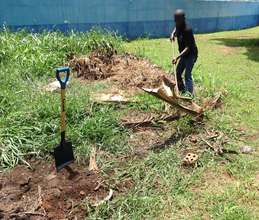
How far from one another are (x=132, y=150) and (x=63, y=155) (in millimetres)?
870

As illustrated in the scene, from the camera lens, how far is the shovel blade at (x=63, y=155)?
15.2 ft

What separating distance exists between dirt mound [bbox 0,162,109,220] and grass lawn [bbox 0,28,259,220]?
0.55 ft

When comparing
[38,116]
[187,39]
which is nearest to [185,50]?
[187,39]

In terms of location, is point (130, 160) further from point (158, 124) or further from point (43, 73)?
point (43, 73)

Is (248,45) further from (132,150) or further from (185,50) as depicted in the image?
(132,150)

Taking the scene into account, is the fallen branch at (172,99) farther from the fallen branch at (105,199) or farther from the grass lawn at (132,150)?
the fallen branch at (105,199)

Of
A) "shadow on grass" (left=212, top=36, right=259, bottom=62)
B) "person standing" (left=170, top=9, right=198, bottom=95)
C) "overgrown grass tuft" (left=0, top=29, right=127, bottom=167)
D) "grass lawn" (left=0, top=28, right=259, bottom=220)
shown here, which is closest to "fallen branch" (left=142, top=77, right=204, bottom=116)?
"grass lawn" (left=0, top=28, right=259, bottom=220)

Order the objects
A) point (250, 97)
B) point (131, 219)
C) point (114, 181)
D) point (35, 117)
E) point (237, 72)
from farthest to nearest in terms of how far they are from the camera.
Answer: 1. point (237, 72)
2. point (250, 97)
3. point (35, 117)
4. point (114, 181)
5. point (131, 219)

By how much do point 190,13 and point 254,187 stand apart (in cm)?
1464

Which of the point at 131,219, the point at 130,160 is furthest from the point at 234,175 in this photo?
the point at 131,219

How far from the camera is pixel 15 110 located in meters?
5.91

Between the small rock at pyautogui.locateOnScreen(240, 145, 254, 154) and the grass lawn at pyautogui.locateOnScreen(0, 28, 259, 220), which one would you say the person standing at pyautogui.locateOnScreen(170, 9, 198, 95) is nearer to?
the grass lawn at pyautogui.locateOnScreen(0, 28, 259, 220)

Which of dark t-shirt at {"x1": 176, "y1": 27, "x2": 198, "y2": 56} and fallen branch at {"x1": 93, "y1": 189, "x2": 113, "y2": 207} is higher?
dark t-shirt at {"x1": 176, "y1": 27, "x2": 198, "y2": 56}

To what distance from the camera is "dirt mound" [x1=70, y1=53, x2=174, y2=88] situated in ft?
26.2
